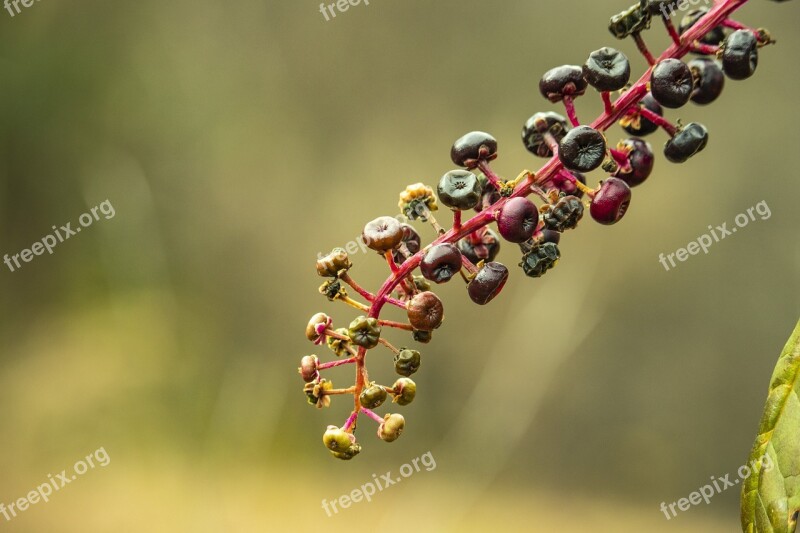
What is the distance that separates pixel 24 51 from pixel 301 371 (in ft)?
13.9

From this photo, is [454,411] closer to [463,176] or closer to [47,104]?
[47,104]

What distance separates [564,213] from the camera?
2.48ft

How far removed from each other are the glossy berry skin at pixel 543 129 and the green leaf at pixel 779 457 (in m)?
0.36

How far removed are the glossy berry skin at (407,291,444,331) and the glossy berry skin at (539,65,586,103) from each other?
1.00 feet

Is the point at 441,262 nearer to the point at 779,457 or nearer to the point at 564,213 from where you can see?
the point at 564,213

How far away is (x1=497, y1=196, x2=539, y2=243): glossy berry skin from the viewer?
2.39 feet

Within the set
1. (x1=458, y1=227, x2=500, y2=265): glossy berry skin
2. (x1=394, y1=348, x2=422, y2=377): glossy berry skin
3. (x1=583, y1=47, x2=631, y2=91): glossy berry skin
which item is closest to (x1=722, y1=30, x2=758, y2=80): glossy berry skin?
(x1=583, y1=47, x2=631, y2=91): glossy berry skin

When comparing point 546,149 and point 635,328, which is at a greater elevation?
point 546,149

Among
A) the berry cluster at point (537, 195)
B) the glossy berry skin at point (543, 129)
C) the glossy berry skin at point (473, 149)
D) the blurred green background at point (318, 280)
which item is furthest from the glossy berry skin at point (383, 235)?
the blurred green background at point (318, 280)

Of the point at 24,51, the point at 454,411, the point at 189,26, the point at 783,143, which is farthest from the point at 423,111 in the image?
the point at 24,51

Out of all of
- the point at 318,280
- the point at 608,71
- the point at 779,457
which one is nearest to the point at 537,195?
the point at 608,71

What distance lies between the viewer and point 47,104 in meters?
4.29

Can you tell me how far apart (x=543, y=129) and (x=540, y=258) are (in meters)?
0.20

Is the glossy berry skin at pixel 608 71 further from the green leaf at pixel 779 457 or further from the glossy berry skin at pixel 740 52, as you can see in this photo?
the green leaf at pixel 779 457
